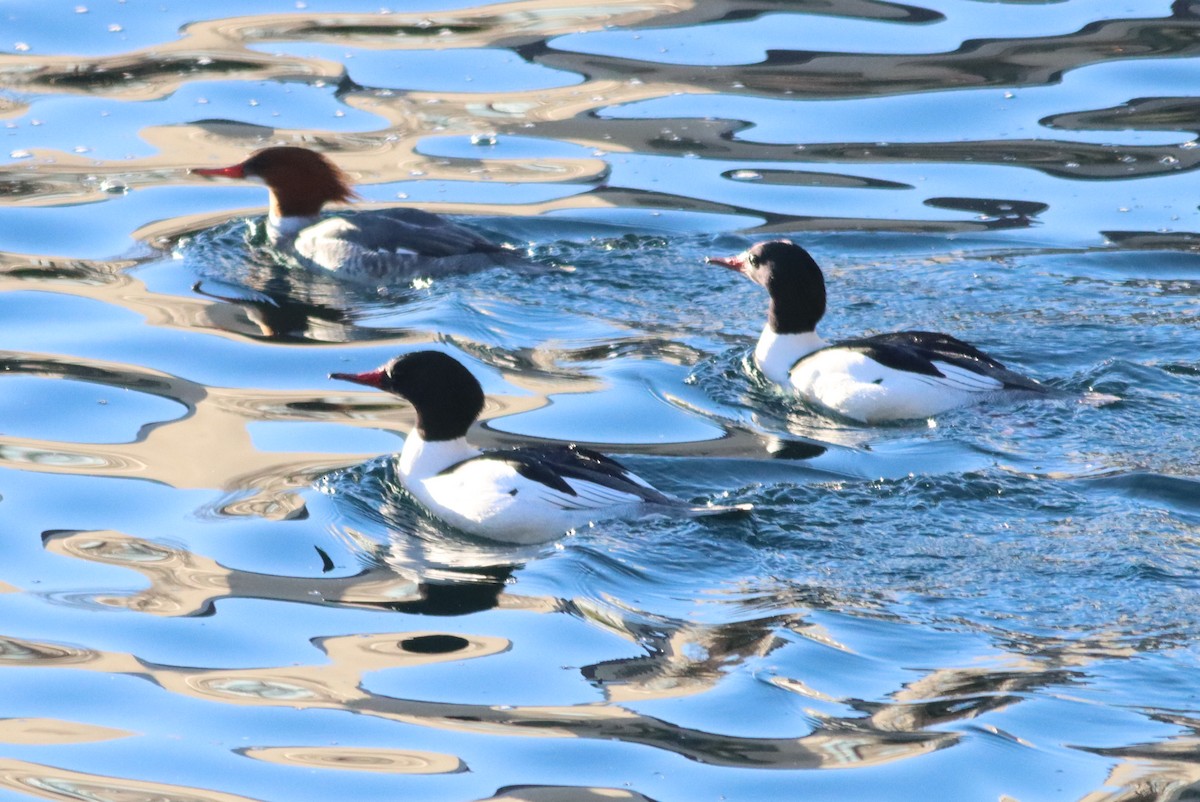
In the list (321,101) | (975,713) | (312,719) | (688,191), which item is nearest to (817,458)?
(975,713)

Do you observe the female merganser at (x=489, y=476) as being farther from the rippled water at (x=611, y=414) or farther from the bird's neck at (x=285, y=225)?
the bird's neck at (x=285, y=225)

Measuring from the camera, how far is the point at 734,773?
5629 mm

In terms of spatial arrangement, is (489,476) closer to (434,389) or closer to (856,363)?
(434,389)

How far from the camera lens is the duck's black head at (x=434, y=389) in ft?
26.1

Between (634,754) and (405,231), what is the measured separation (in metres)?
5.60

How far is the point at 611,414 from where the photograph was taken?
8.83 metres

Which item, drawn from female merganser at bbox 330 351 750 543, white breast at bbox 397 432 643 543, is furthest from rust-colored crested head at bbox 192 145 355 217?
white breast at bbox 397 432 643 543

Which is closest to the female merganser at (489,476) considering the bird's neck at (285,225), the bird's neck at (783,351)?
the bird's neck at (783,351)

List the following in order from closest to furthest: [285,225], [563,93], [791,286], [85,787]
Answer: [85,787], [791,286], [285,225], [563,93]

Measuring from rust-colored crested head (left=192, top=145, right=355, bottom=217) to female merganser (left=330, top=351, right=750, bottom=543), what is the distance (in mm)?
3851

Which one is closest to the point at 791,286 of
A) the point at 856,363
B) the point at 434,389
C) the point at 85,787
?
the point at 856,363

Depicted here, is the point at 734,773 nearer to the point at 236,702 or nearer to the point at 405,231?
the point at 236,702

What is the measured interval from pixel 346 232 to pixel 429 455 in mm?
3398

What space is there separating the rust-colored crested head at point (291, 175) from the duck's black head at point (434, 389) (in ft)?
12.7
